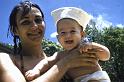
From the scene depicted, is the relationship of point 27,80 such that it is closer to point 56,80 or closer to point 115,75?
point 56,80

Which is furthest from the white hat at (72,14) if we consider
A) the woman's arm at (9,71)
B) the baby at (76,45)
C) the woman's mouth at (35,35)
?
the woman's arm at (9,71)

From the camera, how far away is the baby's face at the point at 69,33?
15.5 feet

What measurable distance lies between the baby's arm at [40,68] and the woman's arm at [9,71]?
114 mm

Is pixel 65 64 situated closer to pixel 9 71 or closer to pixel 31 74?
pixel 31 74

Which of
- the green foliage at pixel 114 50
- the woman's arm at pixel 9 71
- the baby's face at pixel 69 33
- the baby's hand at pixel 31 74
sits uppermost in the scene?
the baby's face at pixel 69 33

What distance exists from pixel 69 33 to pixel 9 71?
0.97 meters

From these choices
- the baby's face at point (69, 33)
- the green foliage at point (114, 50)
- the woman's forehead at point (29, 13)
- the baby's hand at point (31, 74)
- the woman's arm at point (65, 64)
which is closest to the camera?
the woman's arm at point (65, 64)

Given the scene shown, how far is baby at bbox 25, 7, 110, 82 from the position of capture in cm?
441

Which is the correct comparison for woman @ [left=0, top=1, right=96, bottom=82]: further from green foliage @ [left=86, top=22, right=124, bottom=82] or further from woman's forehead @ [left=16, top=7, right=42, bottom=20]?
green foliage @ [left=86, top=22, right=124, bottom=82]

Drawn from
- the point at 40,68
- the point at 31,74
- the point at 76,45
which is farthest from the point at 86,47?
the point at 31,74

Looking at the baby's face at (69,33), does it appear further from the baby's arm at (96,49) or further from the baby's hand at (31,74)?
the baby's hand at (31,74)

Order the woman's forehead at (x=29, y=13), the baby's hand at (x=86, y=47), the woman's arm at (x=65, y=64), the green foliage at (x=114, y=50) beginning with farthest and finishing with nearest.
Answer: the green foliage at (x=114, y=50), the woman's forehead at (x=29, y=13), the baby's hand at (x=86, y=47), the woman's arm at (x=65, y=64)

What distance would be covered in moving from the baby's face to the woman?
0.23m

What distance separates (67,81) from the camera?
439 cm
